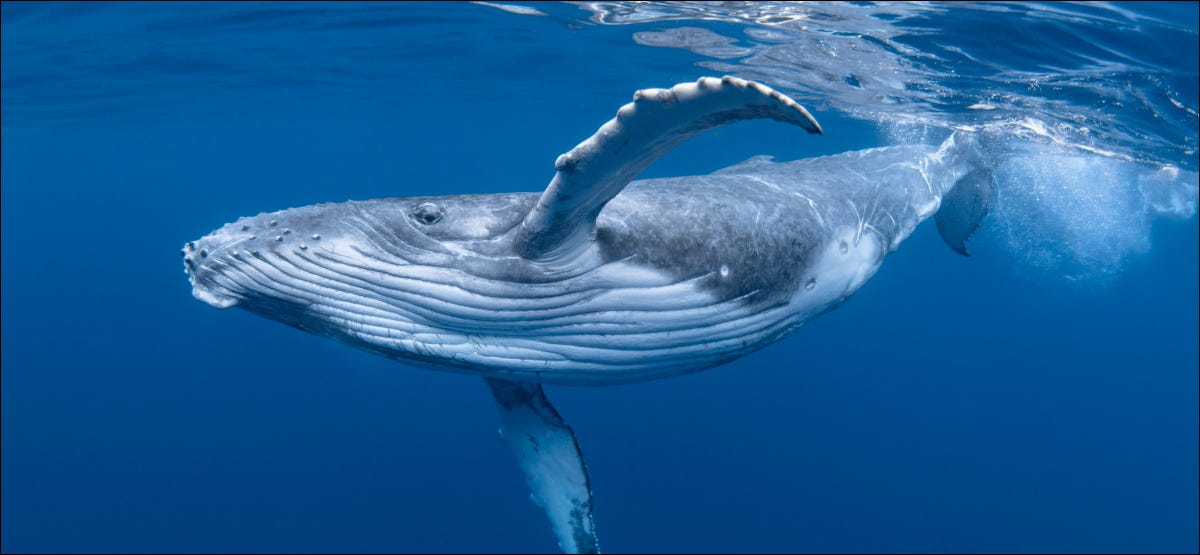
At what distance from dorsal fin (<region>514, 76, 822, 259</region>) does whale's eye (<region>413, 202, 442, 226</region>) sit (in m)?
0.48

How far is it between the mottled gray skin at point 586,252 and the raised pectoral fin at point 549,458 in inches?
30.4

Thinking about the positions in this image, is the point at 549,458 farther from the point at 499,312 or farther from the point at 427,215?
the point at 427,215

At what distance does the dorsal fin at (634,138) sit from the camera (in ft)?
8.36

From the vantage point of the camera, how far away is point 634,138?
2.77 meters

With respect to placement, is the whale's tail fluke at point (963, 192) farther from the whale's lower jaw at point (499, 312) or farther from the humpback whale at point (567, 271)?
the whale's lower jaw at point (499, 312)

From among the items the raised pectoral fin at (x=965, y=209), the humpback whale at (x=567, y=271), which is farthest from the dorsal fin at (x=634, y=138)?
the raised pectoral fin at (x=965, y=209)

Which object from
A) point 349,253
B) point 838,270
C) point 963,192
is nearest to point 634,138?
point 349,253

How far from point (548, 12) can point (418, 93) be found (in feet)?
49.7

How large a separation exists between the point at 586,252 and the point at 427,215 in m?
0.84

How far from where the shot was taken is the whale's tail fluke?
27.6 ft

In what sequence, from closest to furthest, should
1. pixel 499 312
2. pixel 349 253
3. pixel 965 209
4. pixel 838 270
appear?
1. pixel 349 253
2. pixel 499 312
3. pixel 838 270
4. pixel 965 209

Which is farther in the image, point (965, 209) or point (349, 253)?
point (965, 209)

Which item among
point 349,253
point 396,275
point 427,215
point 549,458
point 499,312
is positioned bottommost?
point 549,458

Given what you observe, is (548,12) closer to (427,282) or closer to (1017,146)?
(427,282)
